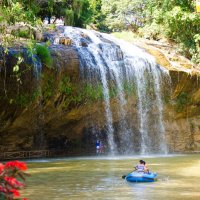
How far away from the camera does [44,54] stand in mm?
19594

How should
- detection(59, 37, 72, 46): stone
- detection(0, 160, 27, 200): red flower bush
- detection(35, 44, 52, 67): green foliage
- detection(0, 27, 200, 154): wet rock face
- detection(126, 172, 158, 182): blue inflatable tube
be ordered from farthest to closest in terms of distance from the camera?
detection(59, 37, 72, 46): stone
detection(0, 27, 200, 154): wet rock face
detection(35, 44, 52, 67): green foliage
detection(126, 172, 158, 182): blue inflatable tube
detection(0, 160, 27, 200): red flower bush

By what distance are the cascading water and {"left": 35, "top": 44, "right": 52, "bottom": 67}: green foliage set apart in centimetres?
370

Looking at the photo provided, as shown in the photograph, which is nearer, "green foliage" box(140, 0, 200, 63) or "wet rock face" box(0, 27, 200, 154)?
"wet rock face" box(0, 27, 200, 154)

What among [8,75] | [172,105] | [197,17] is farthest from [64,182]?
[197,17]

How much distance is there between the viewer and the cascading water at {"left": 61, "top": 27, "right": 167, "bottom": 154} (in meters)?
23.5

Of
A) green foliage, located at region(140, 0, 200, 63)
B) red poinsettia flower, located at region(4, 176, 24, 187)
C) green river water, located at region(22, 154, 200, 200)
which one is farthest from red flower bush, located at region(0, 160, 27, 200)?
green foliage, located at region(140, 0, 200, 63)

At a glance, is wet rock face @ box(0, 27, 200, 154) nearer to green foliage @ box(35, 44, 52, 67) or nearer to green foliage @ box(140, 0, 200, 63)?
green foliage @ box(35, 44, 52, 67)

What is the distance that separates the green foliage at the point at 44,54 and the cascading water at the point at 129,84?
12.1 feet

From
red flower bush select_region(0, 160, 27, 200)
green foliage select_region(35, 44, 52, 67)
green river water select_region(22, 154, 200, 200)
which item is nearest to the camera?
red flower bush select_region(0, 160, 27, 200)

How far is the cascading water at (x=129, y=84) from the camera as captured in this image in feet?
77.2

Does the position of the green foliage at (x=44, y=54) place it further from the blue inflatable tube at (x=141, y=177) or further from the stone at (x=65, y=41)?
the blue inflatable tube at (x=141, y=177)

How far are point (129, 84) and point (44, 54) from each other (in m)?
6.08

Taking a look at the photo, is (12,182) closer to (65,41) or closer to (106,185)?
(106,185)

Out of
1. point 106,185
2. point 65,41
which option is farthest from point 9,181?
point 65,41
